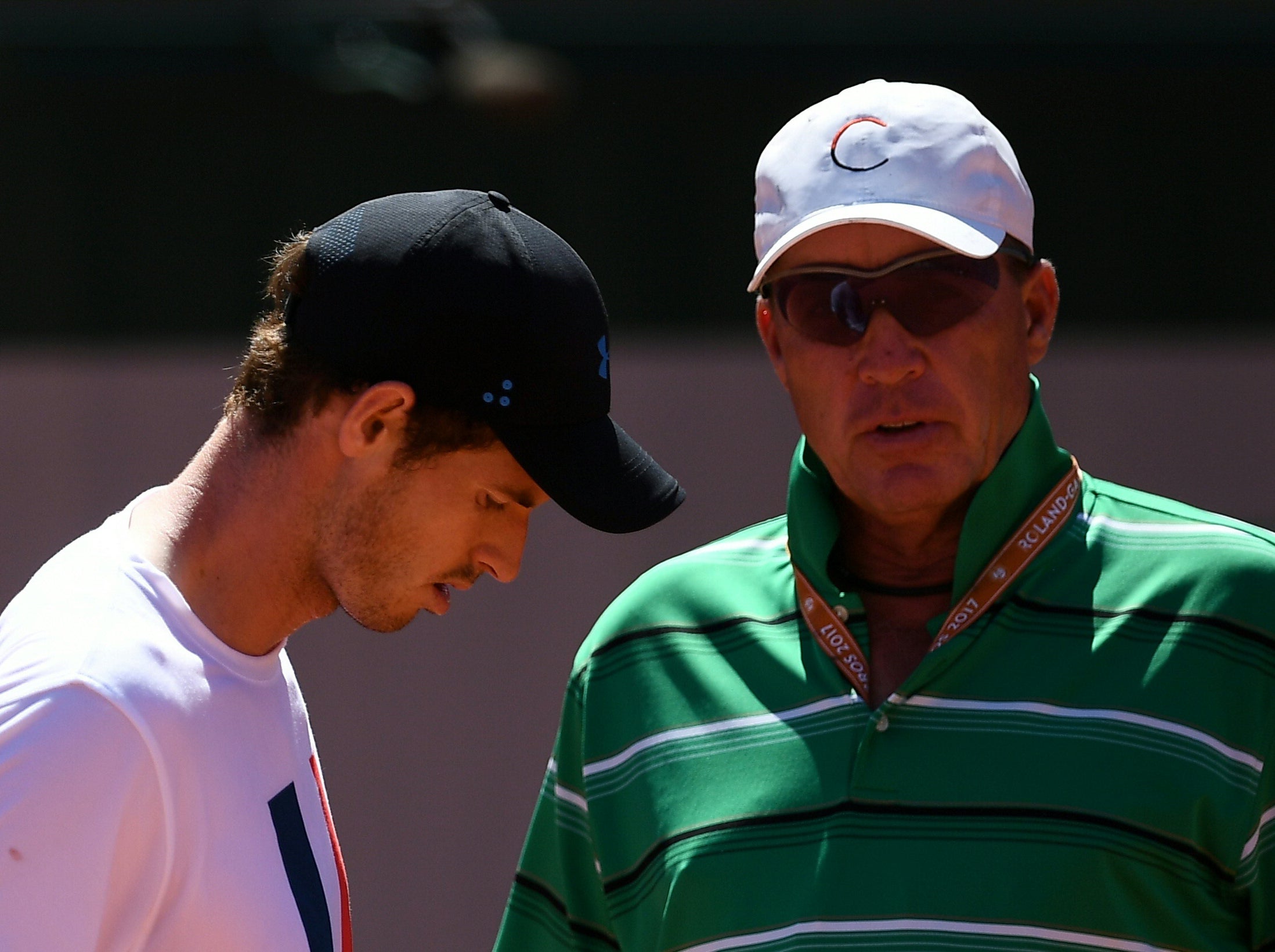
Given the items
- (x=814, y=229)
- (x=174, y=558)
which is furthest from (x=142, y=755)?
(x=814, y=229)

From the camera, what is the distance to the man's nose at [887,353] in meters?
1.82

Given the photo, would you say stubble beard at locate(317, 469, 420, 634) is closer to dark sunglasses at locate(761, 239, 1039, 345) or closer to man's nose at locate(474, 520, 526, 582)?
man's nose at locate(474, 520, 526, 582)

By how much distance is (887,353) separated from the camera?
1821 millimetres

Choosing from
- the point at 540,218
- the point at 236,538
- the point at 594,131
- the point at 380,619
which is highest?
the point at 594,131

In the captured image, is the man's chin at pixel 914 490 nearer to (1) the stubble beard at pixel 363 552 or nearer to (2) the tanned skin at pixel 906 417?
(2) the tanned skin at pixel 906 417

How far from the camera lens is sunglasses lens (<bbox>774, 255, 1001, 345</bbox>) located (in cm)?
183

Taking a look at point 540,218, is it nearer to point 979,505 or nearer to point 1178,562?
point 979,505

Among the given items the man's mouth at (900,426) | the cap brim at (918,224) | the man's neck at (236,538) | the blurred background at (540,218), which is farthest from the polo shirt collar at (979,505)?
the blurred background at (540,218)

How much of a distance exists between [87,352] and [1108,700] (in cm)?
337

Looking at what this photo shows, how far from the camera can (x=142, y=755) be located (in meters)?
1.49

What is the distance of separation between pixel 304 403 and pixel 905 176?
0.75m

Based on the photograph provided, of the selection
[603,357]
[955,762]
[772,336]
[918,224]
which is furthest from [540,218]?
[955,762]

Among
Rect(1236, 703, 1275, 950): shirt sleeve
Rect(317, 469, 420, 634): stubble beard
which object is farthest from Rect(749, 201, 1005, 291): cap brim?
Rect(1236, 703, 1275, 950): shirt sleeve

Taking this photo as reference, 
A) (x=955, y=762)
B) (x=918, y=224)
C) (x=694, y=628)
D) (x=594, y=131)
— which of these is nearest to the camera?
(x=955, y=762)
